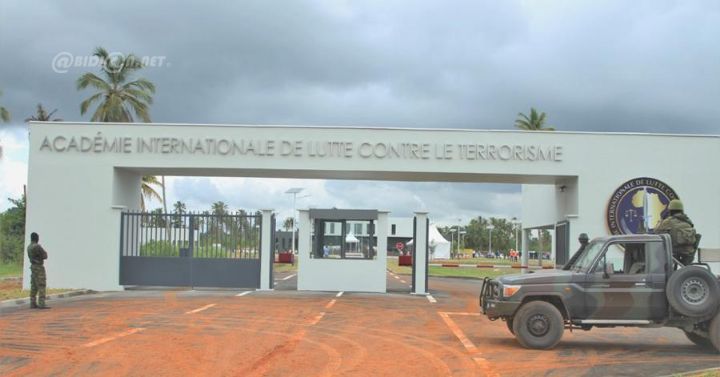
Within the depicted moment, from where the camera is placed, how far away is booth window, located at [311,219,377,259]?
22.6 m

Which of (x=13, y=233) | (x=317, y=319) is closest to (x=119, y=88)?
(x=13, y=233)

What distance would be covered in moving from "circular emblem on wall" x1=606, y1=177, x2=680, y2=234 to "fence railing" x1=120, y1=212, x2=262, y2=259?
11020 mm

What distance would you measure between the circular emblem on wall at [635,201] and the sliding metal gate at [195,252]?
36.1 feet

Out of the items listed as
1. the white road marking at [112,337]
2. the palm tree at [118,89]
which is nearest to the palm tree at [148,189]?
the palm tree at [118,89]

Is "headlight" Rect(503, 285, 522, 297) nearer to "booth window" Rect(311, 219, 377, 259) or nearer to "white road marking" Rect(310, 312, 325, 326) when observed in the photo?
"white road marking" Rect(310, 312, 325, 326)

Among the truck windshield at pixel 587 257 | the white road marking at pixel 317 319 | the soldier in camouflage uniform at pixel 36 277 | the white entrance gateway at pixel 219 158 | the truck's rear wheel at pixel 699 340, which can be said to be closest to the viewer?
the truck windshield at pixel 587 257

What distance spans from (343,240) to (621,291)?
12659mm

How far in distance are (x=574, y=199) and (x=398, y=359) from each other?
13.7 meters

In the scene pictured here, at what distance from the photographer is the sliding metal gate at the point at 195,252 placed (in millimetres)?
22281

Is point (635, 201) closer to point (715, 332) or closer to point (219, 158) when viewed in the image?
point (715, 332)

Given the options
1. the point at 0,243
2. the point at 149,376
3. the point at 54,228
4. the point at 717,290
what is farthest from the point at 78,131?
the point at 0,243

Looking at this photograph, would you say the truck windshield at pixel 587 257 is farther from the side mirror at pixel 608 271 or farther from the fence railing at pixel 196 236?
the fence railing at pixel 196 236

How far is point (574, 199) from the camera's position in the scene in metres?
21.9

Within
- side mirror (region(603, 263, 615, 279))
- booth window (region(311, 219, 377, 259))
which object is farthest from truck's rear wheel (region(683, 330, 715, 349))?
booth window (region(311, 219, 377, 259))
